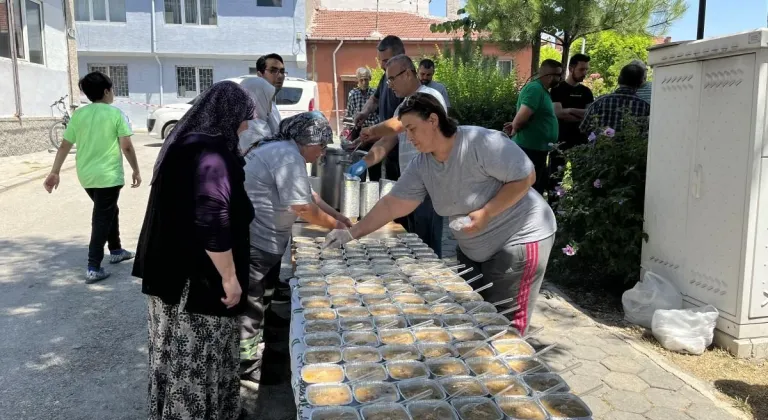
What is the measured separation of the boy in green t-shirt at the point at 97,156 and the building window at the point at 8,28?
8.73 m

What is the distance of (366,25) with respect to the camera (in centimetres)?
2650

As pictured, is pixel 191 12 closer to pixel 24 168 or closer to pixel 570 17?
pixel 24 168

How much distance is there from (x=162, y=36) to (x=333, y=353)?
23.6m

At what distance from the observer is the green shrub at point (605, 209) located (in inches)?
177

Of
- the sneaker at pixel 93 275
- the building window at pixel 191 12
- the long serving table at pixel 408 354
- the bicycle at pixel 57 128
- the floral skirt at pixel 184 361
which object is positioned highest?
the building window at pixel 191 12

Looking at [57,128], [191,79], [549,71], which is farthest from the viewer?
[191,79]

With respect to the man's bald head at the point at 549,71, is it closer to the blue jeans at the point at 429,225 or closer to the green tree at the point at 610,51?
the blue jeans at the point at 429,225

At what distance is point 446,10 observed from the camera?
97.5ft

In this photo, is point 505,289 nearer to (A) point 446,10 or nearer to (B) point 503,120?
(B) point 503,120

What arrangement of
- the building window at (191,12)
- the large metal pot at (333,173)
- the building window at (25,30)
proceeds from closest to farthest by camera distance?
the large metal pot at (333,173) → the building window at (25,30) → the building window at (191,12)

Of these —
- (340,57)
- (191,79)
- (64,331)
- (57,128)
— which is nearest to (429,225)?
(64,331)

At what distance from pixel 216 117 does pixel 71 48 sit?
15283 mm

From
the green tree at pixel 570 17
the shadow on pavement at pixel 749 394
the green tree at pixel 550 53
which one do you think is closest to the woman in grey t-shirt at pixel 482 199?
the shadow on pavement at pixel 749 394

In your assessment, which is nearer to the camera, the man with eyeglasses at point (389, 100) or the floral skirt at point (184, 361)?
the floral skirt at point (184, 361)
